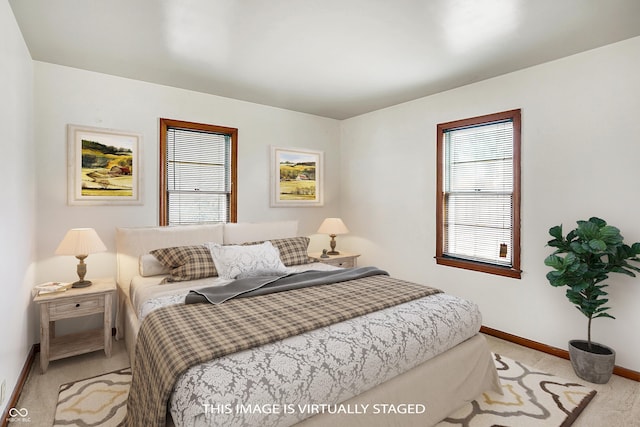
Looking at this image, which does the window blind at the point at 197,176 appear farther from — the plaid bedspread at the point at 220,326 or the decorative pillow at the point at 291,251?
the plaid bedspread at the point at 220,326

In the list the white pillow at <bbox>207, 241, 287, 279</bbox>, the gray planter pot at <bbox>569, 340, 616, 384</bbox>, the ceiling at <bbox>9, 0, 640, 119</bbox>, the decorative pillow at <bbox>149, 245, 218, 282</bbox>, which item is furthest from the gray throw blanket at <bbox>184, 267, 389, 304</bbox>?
the ceiling at <bbox>9, 0, 640, 119</bbox>

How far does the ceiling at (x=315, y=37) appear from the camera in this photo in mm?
2217

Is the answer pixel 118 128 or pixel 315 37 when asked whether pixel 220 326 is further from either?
pixel 118 128

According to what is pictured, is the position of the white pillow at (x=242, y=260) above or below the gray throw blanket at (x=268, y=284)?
above

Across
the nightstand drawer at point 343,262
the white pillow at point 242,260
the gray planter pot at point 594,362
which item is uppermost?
the white pillow at point 242,260

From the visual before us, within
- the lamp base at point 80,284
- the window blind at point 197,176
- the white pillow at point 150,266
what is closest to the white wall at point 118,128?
the window blind at point 197,176

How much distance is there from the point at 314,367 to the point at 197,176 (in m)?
3.03

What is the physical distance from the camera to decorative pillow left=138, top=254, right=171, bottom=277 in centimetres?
317

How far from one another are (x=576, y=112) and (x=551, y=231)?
1.06 metres

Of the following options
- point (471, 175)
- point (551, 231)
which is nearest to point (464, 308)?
point (551, 231)

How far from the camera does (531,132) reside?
3225 mm

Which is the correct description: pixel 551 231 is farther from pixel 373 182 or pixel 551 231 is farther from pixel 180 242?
pixel 180 242

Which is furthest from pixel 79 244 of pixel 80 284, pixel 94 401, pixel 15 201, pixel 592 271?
pixel 592 271

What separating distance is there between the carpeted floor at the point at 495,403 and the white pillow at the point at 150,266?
2.72ft
